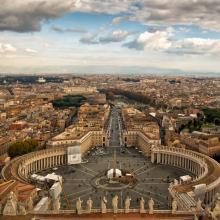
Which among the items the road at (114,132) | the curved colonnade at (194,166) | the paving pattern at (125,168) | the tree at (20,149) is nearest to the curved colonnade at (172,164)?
the curved colonnade at (194,166)

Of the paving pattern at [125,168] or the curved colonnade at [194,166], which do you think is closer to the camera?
the curved colonnade at [194,166]

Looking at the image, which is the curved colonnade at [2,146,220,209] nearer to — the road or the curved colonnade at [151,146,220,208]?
the curved colonnade at [151,146,220,208]

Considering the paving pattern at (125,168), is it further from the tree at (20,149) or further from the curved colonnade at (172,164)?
the tree at (20,149)

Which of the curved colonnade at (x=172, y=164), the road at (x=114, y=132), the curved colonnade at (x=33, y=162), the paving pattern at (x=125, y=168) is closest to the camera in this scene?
the curved colonnade at (x=172, y=164)

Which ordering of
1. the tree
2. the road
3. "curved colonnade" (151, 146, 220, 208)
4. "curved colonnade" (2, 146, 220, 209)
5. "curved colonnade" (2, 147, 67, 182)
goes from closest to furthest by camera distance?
"curved colonnade" (151, 146, 220, 208), "curved colonnade" (2, 146, 220, 209), "curved colonnade" (2, 147, 67, 182), the tree, the road

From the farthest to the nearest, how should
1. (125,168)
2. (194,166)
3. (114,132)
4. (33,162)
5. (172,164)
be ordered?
(114,132), (172,164), (125,168), (33,162), (194,166)

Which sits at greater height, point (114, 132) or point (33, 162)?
point (33, 162)

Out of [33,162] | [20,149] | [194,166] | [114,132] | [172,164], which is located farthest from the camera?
[114,132]

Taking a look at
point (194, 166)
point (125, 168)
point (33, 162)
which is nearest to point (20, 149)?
point (33, 162)

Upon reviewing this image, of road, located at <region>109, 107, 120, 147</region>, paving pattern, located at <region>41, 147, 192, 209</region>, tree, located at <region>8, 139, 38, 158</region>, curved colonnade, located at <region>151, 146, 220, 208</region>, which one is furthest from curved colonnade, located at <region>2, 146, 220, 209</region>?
road, located at <region>109, 107, 120, 147</region>

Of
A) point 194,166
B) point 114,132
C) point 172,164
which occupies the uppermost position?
point 194,166

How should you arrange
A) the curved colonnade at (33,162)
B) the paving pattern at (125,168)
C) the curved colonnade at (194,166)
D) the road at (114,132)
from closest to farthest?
1. the curved colonnade at (194,166)
2. the paving pattern at (125,168)
3. the curved colonnade at (33,162)
4. the road at (114,132)

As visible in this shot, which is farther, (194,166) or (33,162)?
(33,162)

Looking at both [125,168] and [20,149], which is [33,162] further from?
[125,168]
